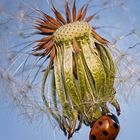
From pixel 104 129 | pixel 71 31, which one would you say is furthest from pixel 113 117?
pixel 71 31

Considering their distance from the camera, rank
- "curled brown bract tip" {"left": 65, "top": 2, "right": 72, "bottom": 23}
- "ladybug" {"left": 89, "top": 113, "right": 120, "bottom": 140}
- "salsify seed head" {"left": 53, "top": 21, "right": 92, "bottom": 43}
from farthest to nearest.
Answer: "curled brown bract tip" {"left": 65, "top": 2, "right": 72, "bottom": 23}
"salsify seed head" {"left": 53, "top": 21, "right": 92, "bottom": 43}
"ladybug" {"left": 89, "top": 113, "right": 120, "bottom": 140}

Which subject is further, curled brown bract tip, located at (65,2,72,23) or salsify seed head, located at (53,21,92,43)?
curled brown bract tip, located at (65,2,72,23)

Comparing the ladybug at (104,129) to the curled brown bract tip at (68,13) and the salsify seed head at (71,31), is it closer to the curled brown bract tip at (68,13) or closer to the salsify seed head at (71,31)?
the salsify seed head at (71,31)

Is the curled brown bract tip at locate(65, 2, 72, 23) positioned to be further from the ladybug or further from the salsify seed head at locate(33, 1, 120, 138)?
the ladybug

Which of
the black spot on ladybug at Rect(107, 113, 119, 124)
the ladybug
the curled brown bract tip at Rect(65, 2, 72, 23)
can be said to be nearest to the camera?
the ladybug

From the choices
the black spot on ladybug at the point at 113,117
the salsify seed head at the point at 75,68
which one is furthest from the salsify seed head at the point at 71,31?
the black spot on ladybug at the point at 113,117

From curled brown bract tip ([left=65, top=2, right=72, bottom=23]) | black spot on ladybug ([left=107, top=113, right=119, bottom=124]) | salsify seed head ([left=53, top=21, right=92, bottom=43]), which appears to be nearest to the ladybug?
black spot on ladybug ([left=107, top=113, right=119, bottom=124])

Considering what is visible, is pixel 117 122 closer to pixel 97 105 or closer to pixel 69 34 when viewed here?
pixel 97 105

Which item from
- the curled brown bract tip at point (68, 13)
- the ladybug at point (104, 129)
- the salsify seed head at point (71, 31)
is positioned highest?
the curled brown bract tip at point (68, 13)
